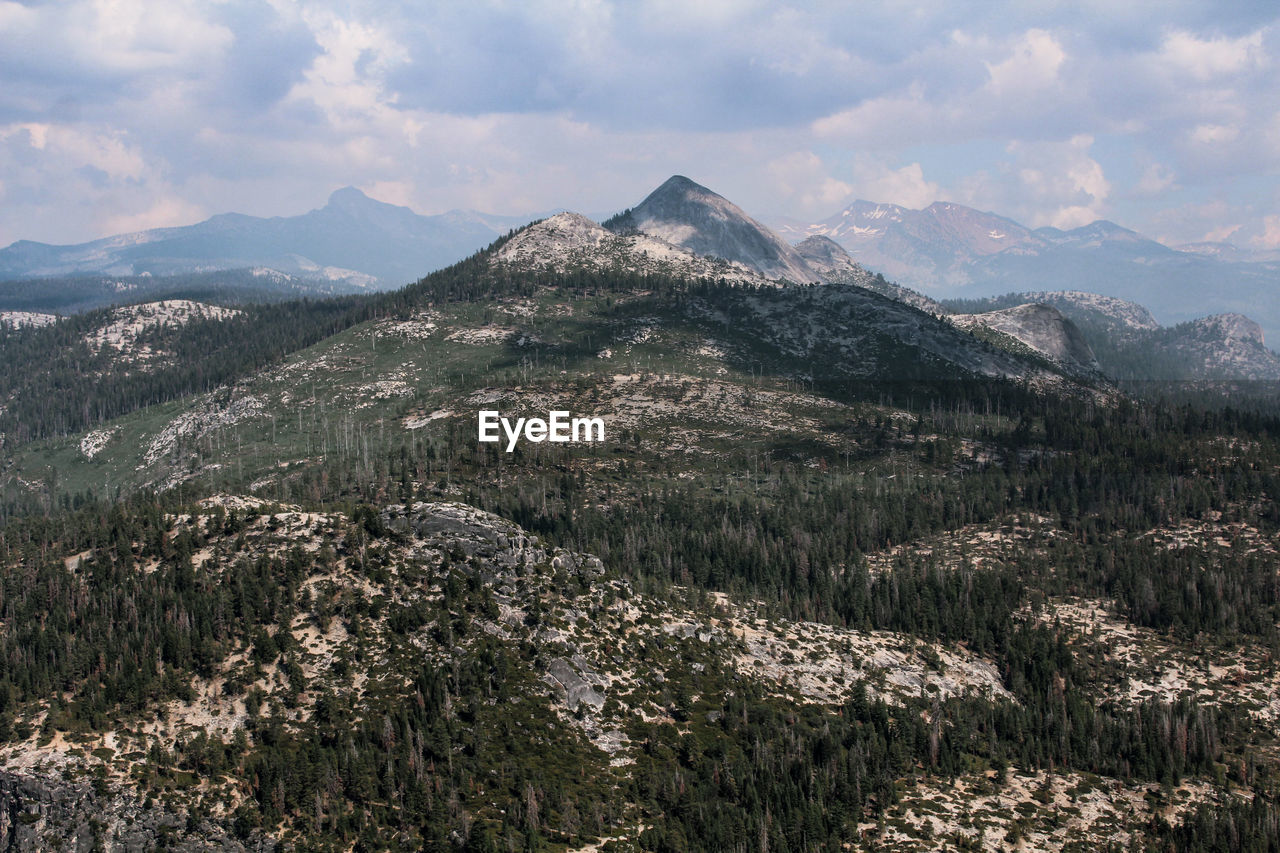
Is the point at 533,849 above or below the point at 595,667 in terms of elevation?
below

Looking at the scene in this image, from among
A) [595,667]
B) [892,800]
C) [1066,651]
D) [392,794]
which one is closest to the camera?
[392,794]

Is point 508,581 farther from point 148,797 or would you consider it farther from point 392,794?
point 148,797

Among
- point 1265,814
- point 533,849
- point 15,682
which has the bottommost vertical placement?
point 1265,814

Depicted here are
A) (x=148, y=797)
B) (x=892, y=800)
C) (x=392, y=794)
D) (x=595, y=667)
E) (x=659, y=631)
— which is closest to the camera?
(x=148, y=797)

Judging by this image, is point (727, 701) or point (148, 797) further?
point (727, 701)

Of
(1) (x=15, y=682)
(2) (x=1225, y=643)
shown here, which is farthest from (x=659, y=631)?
(2) (x=1225, y=643)

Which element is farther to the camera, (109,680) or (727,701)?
(727,701)

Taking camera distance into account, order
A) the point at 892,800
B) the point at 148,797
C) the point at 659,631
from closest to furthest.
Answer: the point at 148,797 < the point at 892,800 < the point at 659,631

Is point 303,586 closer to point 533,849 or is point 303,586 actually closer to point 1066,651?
point 533,849

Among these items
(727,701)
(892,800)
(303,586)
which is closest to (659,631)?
(727,701)
